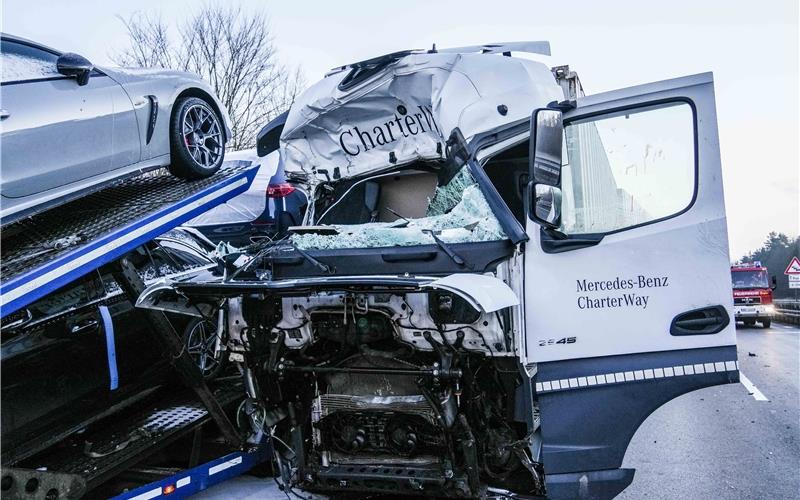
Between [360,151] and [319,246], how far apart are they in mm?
1324

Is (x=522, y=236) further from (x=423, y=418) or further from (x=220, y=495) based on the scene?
(x=220, y=495)

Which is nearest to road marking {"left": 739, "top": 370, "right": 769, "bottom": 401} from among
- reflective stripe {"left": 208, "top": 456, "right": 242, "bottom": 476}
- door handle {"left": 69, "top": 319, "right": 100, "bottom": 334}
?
reflective stripe {"left": 208, "top": 456, "right": 242, "bottom": 476}

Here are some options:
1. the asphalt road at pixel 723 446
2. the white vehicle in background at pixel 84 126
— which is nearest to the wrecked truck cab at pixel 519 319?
the white vehicle in background at pixel 84 126

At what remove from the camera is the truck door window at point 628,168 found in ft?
12.4

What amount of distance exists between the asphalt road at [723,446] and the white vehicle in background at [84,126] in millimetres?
4394

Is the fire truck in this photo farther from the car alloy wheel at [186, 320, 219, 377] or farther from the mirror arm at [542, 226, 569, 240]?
the mirror arm at [542, 226, 569, 240]

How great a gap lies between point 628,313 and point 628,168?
0.83 metres

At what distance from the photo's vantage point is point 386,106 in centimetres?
490

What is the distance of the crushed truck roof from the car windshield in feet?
63.8

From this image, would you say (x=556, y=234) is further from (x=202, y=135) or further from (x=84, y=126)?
(x=202, y=135)

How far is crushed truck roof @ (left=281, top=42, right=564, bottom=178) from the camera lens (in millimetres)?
4441

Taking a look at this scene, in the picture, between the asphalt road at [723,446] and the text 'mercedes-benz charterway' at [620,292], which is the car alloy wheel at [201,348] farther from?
the asphalt road at [723,446]

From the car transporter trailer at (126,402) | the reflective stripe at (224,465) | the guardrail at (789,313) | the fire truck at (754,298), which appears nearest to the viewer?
the car transporter trailer at (126,402)

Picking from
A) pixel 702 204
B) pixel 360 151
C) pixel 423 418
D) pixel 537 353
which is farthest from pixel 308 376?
pixel 702 204
